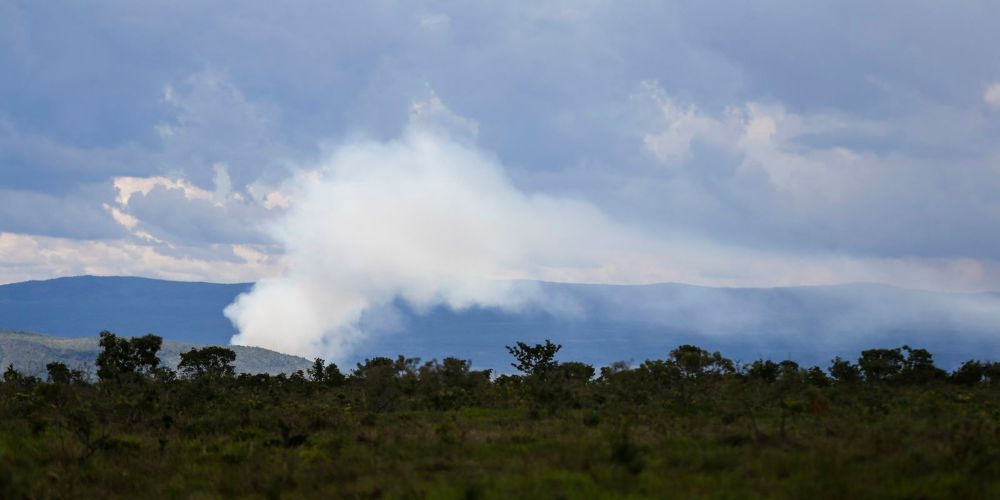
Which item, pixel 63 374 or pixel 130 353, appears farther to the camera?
pixel 130 353

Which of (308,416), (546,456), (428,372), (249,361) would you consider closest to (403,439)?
(546,456)

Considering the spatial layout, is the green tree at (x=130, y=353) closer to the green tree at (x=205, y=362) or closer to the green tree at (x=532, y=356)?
the green tree at (x=205, y=362)

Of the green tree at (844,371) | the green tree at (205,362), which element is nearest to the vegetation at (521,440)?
the green tree at (844,371)

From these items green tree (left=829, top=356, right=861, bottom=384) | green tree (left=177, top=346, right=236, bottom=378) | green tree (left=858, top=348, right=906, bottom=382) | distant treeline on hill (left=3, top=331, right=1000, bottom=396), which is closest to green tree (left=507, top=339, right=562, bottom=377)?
distant treeline on hill (left=3, top=331, right=1000, bottom=396)

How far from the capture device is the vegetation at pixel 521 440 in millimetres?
14734

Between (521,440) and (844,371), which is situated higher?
Answer: (844,371)

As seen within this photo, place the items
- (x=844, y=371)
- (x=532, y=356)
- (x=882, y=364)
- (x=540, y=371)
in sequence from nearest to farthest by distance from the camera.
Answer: (x=882, y=364), (x=844, y=371), (x=540, y=371), (x=532, y=356)

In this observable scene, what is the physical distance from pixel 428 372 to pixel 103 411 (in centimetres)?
1730

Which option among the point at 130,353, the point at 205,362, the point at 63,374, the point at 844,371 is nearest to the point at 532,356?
the point at 844,371

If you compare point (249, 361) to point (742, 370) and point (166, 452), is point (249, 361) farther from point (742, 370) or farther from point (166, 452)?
point (166, 452)

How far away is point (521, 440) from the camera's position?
20594 millimetres

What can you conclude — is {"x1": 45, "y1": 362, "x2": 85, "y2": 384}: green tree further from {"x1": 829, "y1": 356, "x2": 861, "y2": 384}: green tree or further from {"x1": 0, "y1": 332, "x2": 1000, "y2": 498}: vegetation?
{"x1": 829, "y1": 356, "x2": 861, "y2": 384}: green tree

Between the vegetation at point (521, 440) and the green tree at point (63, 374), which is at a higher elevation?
the green tree at point (63, 374)

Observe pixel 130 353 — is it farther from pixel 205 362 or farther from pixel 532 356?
pixel 532 356
